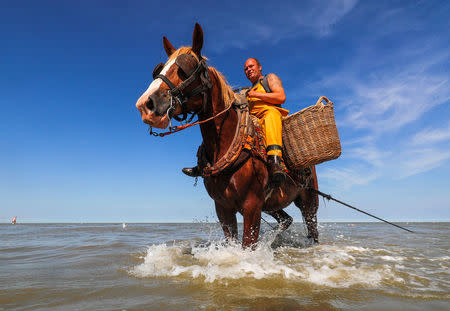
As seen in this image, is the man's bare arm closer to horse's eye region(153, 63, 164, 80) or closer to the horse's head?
the horse's head

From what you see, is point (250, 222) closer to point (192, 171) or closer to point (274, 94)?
point (192, 171)

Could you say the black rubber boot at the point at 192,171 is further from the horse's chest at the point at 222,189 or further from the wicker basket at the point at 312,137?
the wicker basket at the point at 312,137

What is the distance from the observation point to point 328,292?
2143 mm

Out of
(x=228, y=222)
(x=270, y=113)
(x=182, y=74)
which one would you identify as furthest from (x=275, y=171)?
(x=182, y=74)

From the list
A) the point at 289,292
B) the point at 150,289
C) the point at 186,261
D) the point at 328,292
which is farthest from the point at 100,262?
the point at 328,292

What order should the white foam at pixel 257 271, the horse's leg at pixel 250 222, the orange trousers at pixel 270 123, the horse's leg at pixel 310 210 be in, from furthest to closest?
the horse's leg at pixel 310 210
the orange trousers at pixel 270 123
the horse's leg at pixel 250 222
the white foam at pixel 257 271

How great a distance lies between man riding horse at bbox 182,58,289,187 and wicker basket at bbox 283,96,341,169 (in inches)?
13.9

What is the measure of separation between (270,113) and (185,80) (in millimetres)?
1460

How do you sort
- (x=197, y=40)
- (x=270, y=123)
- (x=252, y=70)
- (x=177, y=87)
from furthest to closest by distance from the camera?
(x=252, y=70) → (x=270, y=123) → (x=197, y=40) → (x=177, y=87)

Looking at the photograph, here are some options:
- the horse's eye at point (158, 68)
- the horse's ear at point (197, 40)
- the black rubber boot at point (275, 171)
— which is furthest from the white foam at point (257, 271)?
the horse's ear at point (197, 40)

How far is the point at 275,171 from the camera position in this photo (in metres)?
3.32

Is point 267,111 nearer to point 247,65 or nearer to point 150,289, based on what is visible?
point 247,65

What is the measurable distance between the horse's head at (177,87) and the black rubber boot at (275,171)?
4.01 feet

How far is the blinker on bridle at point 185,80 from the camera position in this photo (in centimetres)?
271
